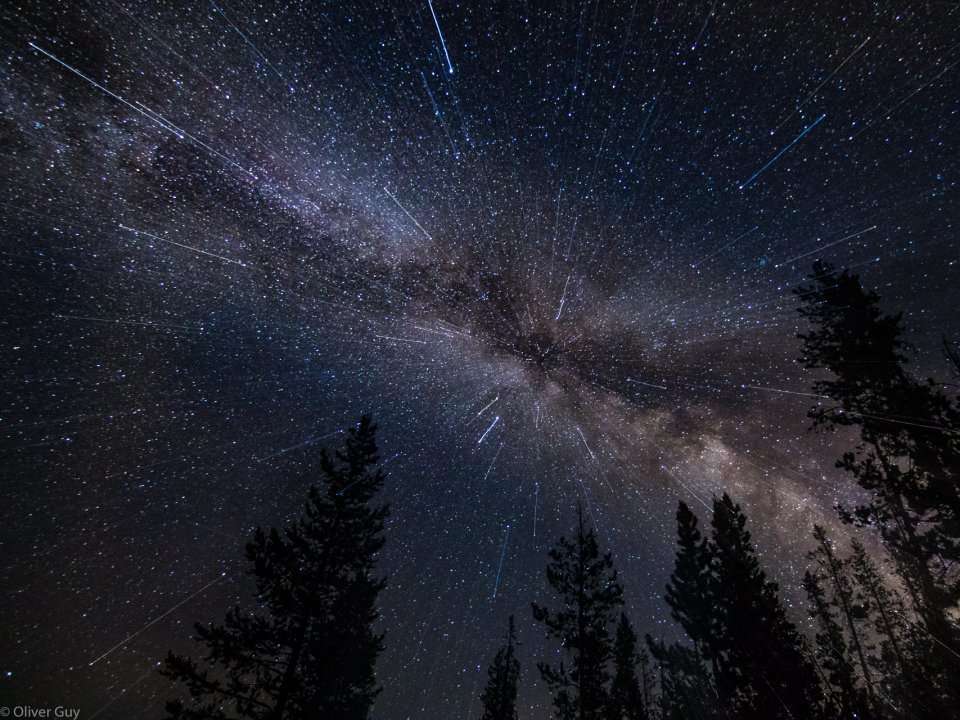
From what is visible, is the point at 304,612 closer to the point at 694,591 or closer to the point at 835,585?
the point at 694,591

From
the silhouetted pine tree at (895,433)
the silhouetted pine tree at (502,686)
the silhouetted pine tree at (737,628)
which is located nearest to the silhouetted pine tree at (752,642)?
the silhouetted pine tree at (737,628)

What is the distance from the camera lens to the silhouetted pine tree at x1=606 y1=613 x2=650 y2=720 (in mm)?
16008

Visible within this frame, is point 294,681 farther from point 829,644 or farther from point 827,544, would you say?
point 827,544

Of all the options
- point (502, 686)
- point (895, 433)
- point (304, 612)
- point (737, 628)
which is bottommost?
point (502, 686)

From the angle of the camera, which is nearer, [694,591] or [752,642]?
[752,642]

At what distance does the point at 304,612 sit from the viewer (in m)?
11.3

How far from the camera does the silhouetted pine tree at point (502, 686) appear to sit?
76.6 feet

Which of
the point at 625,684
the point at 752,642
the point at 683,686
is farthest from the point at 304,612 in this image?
the point at 683,686

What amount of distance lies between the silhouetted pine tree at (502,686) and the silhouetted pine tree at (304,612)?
13592 mm

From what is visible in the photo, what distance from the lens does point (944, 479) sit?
8.95 m

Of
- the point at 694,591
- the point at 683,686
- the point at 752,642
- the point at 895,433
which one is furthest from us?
the point at 683,686

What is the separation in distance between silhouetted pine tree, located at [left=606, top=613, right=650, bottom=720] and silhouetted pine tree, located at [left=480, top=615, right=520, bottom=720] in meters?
6.23

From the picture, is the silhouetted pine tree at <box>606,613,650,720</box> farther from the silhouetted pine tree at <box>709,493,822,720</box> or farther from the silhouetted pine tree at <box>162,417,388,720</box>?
the silhouetted pine tree at <box>162,417,388,720</box>

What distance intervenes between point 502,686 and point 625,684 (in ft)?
24.7
